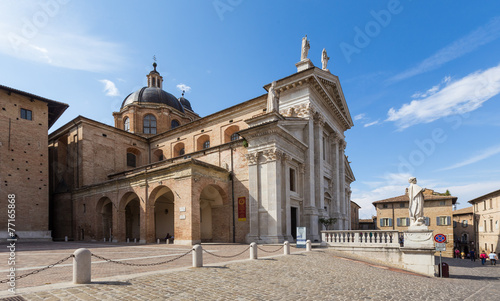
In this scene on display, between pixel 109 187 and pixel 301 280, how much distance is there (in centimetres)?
2108

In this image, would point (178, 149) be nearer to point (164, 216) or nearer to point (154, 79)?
point (164, 216)

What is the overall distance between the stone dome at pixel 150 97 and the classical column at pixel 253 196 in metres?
23.4

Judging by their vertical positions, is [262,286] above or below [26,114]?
below

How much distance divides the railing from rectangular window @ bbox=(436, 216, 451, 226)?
2923 cm

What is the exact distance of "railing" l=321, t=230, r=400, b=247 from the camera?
15.3 metres

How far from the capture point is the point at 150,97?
3978 cm

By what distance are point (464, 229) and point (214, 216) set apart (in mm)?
43645

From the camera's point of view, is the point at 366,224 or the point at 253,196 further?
the point at 366,224

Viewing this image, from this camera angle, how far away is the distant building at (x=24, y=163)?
81.5 feet

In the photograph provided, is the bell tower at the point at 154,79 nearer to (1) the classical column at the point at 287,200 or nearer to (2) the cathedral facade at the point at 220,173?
(2) the cathedral facade at the point at 220,173

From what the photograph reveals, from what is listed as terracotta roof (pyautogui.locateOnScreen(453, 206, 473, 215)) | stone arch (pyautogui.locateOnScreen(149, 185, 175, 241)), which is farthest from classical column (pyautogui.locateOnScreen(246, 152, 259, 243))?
terracotta roof (pyautogui.locateOnScreen(453, 206, 473, 215))

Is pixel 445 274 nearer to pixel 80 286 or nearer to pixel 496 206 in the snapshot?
pixel 80 286

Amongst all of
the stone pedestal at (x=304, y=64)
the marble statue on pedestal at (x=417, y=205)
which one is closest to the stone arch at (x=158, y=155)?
the stone pedestal at (x=304, y=64)

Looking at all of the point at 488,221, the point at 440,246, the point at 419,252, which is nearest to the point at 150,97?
the point at 419,252
